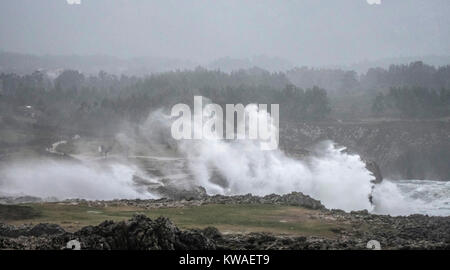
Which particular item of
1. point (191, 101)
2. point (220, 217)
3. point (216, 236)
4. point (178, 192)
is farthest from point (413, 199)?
point (191, 101)

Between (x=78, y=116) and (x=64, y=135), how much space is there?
18.0 metres

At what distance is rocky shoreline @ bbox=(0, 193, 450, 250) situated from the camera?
26.2 metres

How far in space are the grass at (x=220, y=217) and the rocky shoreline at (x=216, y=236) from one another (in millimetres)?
1347

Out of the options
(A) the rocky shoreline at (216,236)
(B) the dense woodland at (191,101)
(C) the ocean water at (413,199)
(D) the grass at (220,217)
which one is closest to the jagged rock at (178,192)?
(D) the grass at (220,217)

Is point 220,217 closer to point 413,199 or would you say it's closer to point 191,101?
point 413,199

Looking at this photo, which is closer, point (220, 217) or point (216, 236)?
point (216, 236)

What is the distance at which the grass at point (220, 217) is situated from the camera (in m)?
34.6

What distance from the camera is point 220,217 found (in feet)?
125

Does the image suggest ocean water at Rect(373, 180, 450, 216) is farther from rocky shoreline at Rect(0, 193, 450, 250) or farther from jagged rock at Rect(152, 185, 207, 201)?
rocky shoreline at Rect(0, 193, 450, 250)

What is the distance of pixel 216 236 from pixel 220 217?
785cm

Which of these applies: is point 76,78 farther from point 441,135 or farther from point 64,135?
point 441,135

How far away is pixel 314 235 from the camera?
108 ft

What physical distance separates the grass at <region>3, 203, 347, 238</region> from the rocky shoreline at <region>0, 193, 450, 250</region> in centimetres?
135

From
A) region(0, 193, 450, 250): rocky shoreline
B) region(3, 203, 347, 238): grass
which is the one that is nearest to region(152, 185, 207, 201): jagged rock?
region(3, 203, 347, 238): grass
